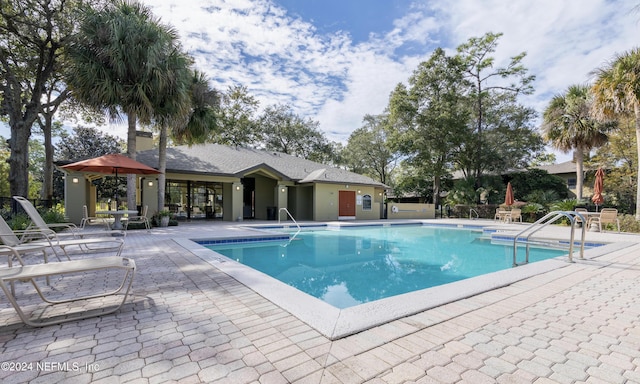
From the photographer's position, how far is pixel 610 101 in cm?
1237

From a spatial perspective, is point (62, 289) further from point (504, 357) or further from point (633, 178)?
point (633, 178)

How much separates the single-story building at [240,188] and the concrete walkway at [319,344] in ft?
39.1

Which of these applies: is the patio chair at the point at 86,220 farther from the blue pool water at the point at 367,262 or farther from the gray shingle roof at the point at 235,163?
the blue pool water at the point at 367,262

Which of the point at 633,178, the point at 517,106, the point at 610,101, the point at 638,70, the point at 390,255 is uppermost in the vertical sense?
the point at 517,106

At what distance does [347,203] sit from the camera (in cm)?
1966

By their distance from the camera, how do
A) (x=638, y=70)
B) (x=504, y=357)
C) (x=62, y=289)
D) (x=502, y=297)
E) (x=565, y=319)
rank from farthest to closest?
(x=638, y=70), (x=62, y=289), (x=502, y=297), (x=565, y=319), (x=504, y=357)

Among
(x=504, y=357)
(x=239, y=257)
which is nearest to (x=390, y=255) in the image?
(x=239, y=257)

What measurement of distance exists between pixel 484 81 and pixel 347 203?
639 inches

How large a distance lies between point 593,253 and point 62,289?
33.5 ft

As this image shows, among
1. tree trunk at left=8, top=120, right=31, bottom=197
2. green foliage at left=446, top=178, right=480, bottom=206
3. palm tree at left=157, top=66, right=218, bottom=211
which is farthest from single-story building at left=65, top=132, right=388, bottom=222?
green foliage at left=446, top=178, right=480, bottom=206

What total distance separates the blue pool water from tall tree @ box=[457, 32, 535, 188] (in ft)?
49.4

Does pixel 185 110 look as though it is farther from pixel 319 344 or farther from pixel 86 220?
pixel 319 344

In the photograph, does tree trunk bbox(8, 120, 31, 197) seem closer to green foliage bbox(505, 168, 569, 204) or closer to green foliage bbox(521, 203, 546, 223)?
green foliage bbox(521, 203, 546, 223)

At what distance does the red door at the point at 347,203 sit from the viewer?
1939 centimetres
